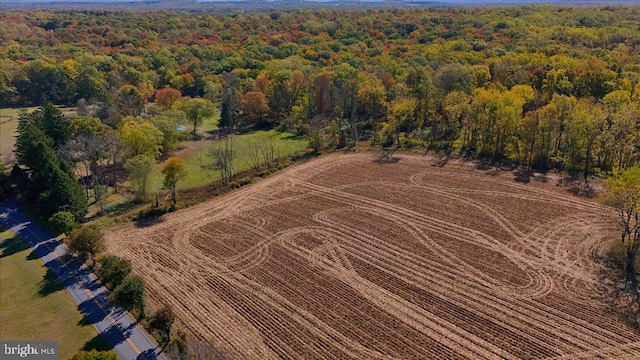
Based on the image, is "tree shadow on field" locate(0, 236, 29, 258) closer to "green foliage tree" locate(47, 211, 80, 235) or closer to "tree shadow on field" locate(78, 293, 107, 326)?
"green foliage tree" locate(47, 211, 80, 235)

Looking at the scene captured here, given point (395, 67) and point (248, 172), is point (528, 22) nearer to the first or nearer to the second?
point (395, 67)

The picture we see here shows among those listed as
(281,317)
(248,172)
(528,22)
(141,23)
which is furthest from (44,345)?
(141,23)

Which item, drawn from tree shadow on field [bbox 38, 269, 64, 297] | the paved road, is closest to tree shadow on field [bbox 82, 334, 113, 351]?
the paved road

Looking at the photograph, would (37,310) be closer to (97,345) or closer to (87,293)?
(87,293)

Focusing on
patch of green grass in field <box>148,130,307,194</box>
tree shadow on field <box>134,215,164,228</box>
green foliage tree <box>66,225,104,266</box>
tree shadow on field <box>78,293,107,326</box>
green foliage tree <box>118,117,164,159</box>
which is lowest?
tree shadow on field <box>78,293,107,326</box>

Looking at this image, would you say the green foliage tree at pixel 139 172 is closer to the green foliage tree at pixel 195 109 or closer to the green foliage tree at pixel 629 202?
the green foliage tree at pixel 195 109

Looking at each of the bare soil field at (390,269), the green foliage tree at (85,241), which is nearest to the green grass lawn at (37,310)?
the green foliage tree at (85,241)

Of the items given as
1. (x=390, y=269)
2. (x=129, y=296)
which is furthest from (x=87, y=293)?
(x=390, y=269)
